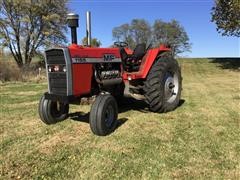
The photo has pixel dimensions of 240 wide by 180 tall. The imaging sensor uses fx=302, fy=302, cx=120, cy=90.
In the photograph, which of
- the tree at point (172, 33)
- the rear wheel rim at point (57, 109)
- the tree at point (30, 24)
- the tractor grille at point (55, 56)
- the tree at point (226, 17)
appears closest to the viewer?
the tractor grille at point (55, 56)

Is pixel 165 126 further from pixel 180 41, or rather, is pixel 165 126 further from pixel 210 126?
pixel 180 41

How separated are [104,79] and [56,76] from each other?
1.00 m

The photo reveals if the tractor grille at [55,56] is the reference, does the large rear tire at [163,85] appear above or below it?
below

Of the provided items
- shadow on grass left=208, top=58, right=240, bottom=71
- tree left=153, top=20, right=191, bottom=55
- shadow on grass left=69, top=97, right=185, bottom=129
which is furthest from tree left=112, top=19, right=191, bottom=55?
shadow on grass left=69, top=97, right=185, bottom=129

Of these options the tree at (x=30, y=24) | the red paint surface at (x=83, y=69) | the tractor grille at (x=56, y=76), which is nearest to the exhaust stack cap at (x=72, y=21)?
the red paint surface at (x=83, y=69)

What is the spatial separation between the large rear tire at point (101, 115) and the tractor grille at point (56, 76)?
2.10 feet

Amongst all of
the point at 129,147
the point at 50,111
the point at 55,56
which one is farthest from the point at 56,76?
the point at 129,147

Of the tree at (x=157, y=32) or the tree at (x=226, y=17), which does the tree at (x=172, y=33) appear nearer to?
the tree at (x=157, y=32)

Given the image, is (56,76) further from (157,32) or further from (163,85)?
(157,32)

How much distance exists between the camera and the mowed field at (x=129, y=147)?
3.78 meters

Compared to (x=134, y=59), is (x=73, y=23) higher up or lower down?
higher up

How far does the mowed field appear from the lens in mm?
3783

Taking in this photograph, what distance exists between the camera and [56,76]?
5.34 metres

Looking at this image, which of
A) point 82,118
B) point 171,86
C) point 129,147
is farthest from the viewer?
point 171,86
